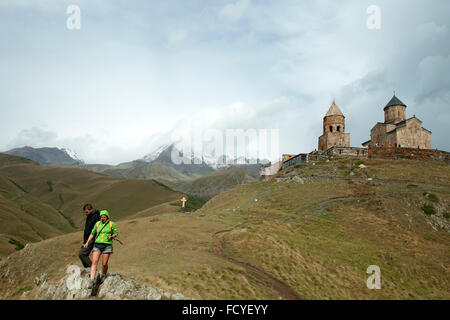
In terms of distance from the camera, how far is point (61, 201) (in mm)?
158125

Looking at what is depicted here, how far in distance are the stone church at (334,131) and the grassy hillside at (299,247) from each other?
23.5m

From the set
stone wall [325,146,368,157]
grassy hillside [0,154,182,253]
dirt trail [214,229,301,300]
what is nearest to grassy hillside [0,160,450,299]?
dirt trail [214,229,301,300]

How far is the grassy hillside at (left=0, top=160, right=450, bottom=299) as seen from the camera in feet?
63.2

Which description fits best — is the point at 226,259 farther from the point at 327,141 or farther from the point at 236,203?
the point at 327,141

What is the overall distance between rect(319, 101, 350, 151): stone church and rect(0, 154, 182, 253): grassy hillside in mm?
75746

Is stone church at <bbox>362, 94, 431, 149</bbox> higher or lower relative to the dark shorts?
higher

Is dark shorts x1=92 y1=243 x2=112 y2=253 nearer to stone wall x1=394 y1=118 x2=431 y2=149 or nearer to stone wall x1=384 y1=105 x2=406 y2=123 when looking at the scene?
stone wall x1=394 y1=118 x2=431 y2=149

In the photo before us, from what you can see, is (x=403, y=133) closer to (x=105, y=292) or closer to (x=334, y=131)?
(x=334, y=131)

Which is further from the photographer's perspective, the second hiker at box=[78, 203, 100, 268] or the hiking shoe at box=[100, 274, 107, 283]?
the second hiker at box=[78, 203, 100, 268]

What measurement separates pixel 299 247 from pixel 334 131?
58.3m

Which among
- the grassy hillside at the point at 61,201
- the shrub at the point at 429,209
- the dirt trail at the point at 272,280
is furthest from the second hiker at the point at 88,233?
the grassy hillside at the point at 61,201

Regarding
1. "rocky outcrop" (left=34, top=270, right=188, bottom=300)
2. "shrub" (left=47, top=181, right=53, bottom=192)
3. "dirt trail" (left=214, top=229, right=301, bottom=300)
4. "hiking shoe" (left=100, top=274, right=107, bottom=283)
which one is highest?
"shrub" (left=47, top=181, right=53, bottom=192)
